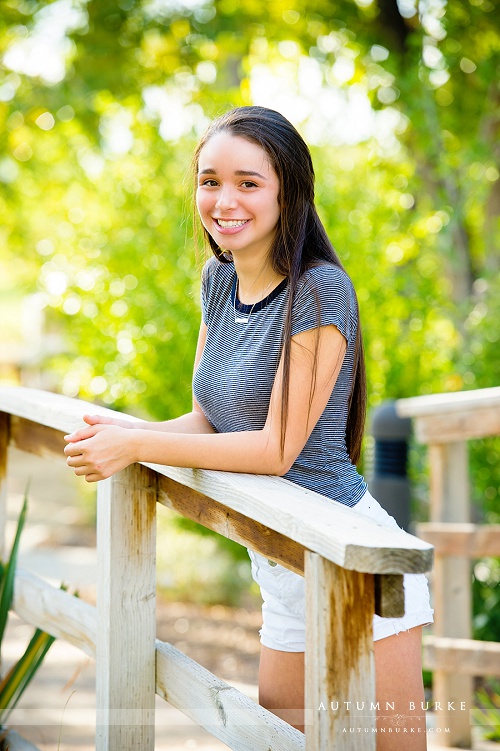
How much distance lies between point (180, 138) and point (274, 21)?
2533 millimetres

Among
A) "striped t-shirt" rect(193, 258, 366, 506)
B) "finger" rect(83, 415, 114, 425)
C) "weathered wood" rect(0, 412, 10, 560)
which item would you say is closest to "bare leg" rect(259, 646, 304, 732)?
"striped t-shirt" rect(193, 258, 366, 506)

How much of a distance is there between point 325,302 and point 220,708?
0.86 m

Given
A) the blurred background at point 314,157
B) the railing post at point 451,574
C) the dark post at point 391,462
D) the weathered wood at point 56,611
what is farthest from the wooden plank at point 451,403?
the weathered wood at point 56,611

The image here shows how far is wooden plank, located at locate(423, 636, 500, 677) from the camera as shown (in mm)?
3686

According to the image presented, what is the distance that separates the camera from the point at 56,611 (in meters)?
2.63

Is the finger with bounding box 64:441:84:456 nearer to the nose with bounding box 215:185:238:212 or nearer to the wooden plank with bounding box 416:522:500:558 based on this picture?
the nose with bounding box 215:185:238:212

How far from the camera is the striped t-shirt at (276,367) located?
1.81 m

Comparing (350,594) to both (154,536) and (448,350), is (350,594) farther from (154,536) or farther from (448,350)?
(448,350)

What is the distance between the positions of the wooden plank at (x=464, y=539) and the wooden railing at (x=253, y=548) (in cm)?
181

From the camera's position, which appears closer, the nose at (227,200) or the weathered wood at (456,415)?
the nose at (227,200)

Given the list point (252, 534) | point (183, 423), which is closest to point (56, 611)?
point (183, 423)

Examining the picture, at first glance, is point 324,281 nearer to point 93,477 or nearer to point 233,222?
point 233,222

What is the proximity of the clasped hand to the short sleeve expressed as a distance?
40 cm

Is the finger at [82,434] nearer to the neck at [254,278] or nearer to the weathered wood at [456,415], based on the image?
the neck at [254,278]
